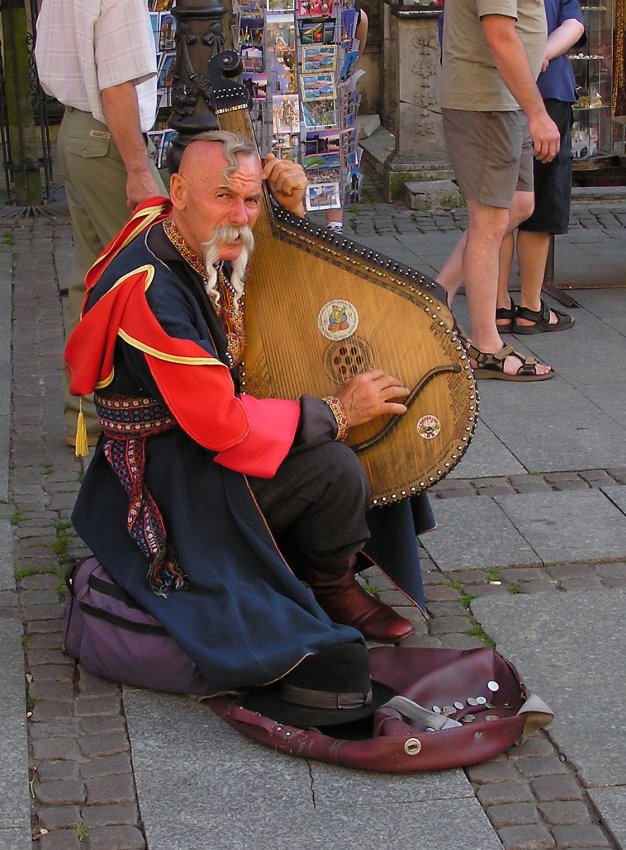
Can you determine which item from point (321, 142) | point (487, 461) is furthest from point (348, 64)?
point (487, 461)

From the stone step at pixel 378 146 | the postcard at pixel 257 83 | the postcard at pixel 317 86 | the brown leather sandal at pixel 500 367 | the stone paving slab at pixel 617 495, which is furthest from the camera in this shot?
the stone step at pixel 378 146

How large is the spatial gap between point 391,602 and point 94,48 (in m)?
2.08

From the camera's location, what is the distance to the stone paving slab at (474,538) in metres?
4.10

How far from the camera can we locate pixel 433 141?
370 inches

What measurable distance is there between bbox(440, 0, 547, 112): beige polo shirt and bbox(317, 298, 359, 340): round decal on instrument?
2324 mm

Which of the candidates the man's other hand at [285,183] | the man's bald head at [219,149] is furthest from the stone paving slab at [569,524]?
the man's bald head at [219,149]

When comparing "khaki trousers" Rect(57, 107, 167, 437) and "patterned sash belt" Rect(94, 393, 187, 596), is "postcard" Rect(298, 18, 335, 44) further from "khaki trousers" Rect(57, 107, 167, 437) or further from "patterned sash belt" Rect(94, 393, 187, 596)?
"patterned sash belt" Rect(94, 393, 187, 596)

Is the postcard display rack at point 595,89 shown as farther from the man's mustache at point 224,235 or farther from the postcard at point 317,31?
the man's mustache at point 224,235

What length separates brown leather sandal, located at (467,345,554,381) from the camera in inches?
226

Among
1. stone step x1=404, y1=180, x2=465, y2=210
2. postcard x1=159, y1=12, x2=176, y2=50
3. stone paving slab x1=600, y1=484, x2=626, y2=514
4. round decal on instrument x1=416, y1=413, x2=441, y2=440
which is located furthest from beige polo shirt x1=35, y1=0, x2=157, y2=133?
stone step x1=404, y1=180, x2=465, y2=210

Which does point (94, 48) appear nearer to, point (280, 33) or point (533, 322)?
point (280, 33)

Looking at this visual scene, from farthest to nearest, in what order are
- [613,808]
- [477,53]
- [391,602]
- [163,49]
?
[163,49], [477,53], [391,602], [613,808]

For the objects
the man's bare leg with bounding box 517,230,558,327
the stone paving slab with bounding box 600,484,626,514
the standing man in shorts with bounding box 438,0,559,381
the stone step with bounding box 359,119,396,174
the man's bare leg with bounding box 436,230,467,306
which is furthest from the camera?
the stone step with bounding box 359,119,396,174

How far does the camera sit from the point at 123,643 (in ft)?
10.9
